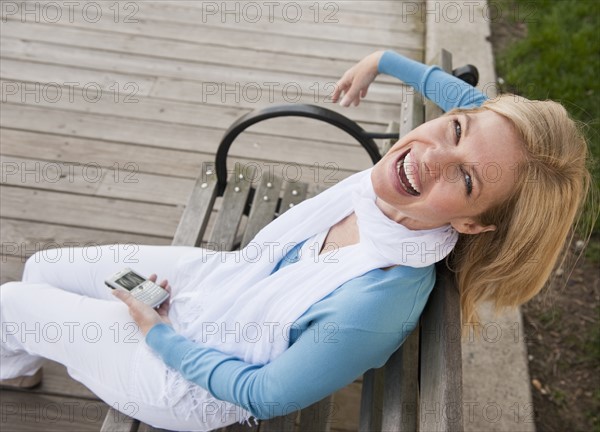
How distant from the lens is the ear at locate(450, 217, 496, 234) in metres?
1.41

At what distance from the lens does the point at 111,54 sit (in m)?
3.70

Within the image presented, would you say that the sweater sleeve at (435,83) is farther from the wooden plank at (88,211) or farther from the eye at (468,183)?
the wooden plank at (88,211)

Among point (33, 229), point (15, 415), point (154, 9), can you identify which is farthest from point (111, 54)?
point (15, 415)

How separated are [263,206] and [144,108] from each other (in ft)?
4.70

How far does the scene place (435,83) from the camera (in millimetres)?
1991

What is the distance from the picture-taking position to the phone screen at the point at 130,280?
1.85m

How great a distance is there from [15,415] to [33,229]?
2.91 feet

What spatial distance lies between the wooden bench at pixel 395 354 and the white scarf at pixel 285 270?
188 millimetres

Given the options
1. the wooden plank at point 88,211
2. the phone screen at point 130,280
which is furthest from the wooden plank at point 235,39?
the phone screen at point 130,280

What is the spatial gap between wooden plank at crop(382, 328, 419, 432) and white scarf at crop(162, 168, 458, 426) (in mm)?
290

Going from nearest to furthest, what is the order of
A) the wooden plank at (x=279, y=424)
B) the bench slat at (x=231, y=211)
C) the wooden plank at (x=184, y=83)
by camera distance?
1. the wooden plank at (x=279, y=424)
2. the bench slat at (x=231, y=211)
3. the wooden plank at (x=184, y=83)

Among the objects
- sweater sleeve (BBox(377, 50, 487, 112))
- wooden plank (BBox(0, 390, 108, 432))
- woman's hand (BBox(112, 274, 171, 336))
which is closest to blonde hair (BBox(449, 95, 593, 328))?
sweater sleeve (BBox(377, 50, 487, 112))

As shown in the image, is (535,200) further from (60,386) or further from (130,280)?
(60,386)

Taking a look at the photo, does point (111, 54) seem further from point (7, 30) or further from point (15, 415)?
point (15, 415)
